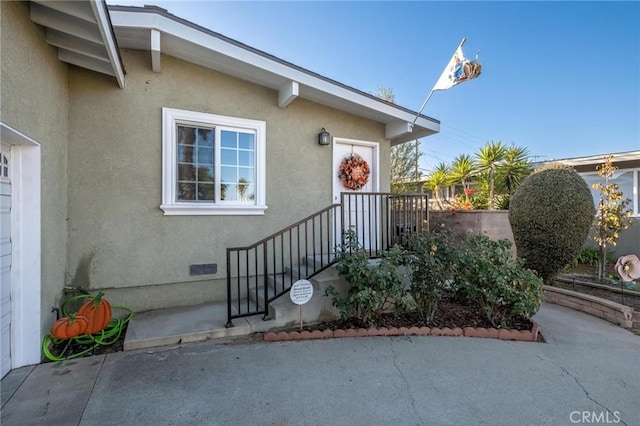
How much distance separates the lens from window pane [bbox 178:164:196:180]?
4.62 meters

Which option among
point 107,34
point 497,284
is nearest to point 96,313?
point 107,34

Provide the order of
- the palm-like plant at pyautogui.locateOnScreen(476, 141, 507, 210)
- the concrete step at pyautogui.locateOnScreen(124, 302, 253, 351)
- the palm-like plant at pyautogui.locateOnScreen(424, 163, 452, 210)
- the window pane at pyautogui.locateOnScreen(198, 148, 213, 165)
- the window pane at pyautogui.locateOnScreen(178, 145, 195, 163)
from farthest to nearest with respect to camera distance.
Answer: the palm-like plant at pyautogui.locateOnScreen(424, 163, 452, 210) < the palm-like plant at pyautogui.locateOnScreen(476, 141, 507, 210) < the window pane at pyautogui.locateOnScreen(198, 148, 213, 165) < the window pane at pyautogui.locateOnScreen(178, 145, 195, 163) < the concrete step at pyautogui.locateOnScreen(124, 302, 253, 351)

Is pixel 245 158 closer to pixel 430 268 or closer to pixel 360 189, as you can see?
pixel 360 189

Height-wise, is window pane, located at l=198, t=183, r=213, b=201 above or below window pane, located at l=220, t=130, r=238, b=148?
below

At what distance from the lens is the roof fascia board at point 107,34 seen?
8.99ft

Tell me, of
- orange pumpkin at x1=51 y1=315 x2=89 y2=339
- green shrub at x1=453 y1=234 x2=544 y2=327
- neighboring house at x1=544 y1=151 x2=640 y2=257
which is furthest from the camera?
neighboring house at x1=544 y1=151 x2=640 y2=257

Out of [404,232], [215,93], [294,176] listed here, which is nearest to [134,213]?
[215,93]

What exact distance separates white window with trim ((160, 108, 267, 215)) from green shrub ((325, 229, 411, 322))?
1.92m

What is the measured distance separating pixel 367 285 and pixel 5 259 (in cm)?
370

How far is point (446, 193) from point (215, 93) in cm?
1224

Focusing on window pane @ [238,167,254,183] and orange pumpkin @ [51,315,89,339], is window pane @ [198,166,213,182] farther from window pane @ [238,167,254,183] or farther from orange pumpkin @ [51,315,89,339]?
orange pumpkin @ [51,315,89,339]

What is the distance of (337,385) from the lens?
2723mm

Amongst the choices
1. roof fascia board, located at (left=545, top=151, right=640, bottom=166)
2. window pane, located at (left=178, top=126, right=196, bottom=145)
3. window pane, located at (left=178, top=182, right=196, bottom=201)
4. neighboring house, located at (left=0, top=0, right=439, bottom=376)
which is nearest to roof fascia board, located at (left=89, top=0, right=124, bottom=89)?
neighboring house, located at (left=0, top=0, right=439, bottom=376)

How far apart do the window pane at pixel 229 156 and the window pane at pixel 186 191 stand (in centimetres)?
63
